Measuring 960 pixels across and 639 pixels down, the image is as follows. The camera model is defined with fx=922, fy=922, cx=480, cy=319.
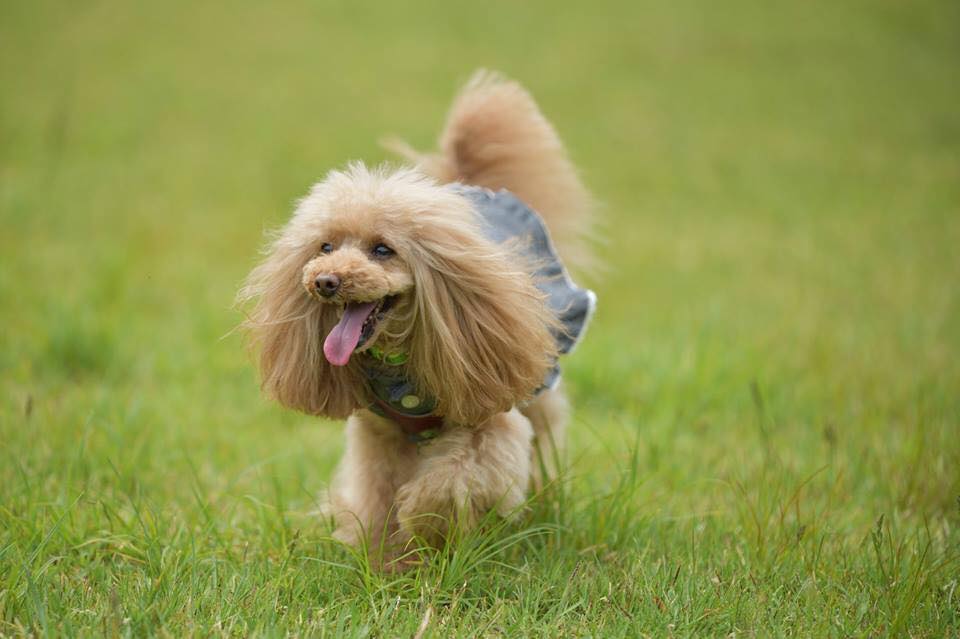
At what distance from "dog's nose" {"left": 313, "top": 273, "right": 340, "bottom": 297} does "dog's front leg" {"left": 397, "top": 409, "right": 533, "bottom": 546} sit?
0.66m

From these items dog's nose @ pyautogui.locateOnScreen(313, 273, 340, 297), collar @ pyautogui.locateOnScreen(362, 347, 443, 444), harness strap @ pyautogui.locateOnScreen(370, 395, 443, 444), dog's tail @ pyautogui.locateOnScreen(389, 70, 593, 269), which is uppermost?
dog's tail @ pyautogui.locateOnScreen(389, 70, 593, 269)

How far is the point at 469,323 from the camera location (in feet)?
8.68

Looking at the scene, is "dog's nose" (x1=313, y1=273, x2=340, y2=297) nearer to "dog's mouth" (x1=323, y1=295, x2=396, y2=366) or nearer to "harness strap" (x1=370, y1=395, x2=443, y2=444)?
"dog's mouth" (x1=323, y1=295, x2=396, y2=366)

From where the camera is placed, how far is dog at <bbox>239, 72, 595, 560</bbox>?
2.57 m

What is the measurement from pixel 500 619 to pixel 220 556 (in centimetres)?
89

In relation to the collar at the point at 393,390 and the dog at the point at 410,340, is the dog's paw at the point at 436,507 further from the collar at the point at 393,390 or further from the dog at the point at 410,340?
the collar at the point at 393,390

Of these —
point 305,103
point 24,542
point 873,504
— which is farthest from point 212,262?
point 305,103

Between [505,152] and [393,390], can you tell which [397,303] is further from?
[505,152]

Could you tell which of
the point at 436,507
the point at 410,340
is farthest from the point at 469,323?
the point at 436,507

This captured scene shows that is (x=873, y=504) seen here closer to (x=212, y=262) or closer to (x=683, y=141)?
(x=212, y=262)

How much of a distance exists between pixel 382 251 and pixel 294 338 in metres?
0.40

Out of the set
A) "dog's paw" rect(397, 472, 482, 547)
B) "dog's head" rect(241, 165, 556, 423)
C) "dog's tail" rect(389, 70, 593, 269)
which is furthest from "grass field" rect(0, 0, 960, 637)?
"dog's tail" rect(389, 70, 593, 269)

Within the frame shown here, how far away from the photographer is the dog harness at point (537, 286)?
275 centimetres

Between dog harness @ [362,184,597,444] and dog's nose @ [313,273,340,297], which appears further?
dog harness @ [362,184,597,444]
